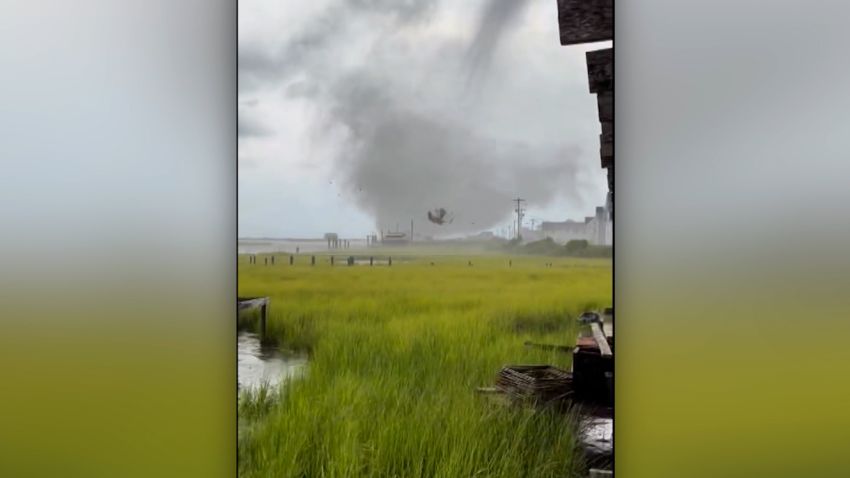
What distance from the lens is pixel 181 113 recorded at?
4.90ft

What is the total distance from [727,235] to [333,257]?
0.84 metres

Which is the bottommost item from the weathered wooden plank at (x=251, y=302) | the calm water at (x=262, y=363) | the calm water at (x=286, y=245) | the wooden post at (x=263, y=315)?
the calm water at (x=262, y=363)

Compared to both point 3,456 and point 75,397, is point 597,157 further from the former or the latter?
point 3,456

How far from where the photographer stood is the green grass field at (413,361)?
→ 4.50 ft

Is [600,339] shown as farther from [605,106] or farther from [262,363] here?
[262,363]

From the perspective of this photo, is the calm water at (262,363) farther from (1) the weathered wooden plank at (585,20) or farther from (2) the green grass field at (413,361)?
(1) the weathered wooden plank at (585,20)

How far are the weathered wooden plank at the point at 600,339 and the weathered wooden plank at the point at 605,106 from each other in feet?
1.43

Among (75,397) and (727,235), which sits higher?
(727,235)

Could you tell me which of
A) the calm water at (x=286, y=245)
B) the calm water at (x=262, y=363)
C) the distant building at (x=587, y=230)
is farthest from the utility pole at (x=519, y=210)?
the calm water at (x=262, y=363)

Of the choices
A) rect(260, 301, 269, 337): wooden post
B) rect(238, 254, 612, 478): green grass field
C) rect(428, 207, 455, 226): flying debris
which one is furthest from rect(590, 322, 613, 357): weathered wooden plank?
rect(260, 301, 269, 337): wooden post

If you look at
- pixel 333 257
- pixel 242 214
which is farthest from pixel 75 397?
pixel 333 257

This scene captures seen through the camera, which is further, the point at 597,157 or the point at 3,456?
the point at 3,456

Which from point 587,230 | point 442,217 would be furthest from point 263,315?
point 587,230

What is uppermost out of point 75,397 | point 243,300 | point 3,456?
point 243,300
